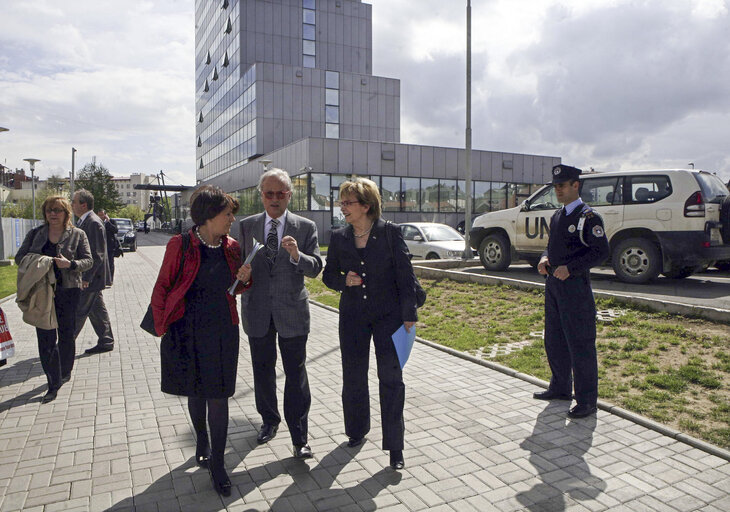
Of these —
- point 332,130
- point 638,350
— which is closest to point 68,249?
point 638,350

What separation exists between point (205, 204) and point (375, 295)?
1.20 m

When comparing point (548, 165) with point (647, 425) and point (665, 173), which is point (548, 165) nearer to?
point (665, 173)

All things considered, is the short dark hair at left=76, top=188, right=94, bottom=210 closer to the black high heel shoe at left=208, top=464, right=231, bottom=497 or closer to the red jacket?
the red jacket

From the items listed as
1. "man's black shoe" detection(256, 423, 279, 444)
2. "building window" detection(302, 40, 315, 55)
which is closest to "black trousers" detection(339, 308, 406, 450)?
"man's black shoe" detection(256, 423, 279, 444)

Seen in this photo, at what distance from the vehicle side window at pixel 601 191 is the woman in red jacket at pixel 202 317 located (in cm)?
864

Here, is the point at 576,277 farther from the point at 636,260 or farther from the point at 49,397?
the point at 636,260

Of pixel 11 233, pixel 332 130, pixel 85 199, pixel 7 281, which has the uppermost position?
pixel 332 130

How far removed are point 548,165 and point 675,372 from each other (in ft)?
125

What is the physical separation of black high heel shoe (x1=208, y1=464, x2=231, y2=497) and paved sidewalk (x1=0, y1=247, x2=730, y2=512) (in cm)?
4

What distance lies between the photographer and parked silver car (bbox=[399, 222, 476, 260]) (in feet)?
50.4

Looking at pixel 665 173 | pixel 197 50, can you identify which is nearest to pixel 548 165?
pixel 665 173

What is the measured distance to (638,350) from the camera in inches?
235

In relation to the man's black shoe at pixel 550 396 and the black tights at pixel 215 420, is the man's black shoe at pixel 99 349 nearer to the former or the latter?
the black tights at pixel 215 420

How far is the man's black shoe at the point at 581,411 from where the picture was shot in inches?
172
